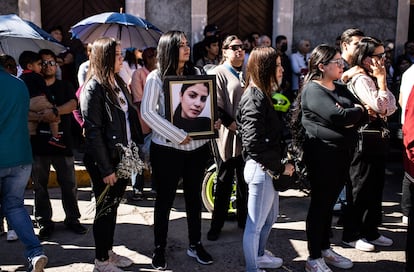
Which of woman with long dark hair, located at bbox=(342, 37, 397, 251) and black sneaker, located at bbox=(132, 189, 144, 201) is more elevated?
woman with long dark hair, located at bbox=(342, 37, 397, 251)

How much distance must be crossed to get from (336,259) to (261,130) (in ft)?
4.90

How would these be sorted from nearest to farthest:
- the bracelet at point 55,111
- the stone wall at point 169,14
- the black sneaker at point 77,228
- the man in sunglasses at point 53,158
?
1. the bracelet at point 55,111
2. the man in sunglasses at point 53,158
3. the black sneaker at point 77,228
4. the stone wall at point 169,14

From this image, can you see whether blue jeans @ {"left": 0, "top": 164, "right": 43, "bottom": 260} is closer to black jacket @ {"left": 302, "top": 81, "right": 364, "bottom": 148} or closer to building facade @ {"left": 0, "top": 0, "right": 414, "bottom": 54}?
black jacket @ {"left": 302, "top": 81, "right": 364, "bottom": 148}

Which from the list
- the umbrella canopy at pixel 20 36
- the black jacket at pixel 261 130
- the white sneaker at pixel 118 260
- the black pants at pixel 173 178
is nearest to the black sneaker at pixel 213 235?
the black pants at pixel 173 178

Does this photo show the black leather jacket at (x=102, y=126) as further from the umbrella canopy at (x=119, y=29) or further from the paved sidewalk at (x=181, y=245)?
the umbrella canopy at (x=119, y=29)

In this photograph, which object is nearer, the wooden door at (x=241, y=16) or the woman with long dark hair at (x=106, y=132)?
the woman with long dark hair at (x=106, y=132)

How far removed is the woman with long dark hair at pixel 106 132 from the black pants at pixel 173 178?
0.79ft

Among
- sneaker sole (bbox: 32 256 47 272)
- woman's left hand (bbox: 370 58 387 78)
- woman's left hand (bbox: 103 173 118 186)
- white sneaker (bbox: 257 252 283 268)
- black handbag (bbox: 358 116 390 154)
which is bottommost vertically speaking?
white sneaker (bbox: 257 252 283 268)

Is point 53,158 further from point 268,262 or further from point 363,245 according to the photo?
point 363,245

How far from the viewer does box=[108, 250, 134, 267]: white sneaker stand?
14.3 ft

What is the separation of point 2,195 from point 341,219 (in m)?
3.47

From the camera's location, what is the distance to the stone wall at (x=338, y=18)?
10297mm

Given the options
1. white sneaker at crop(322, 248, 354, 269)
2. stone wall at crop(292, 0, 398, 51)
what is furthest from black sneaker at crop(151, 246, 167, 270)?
stone wall at crop(292, 0, 398, 51)

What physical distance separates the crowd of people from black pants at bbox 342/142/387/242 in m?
0.01
